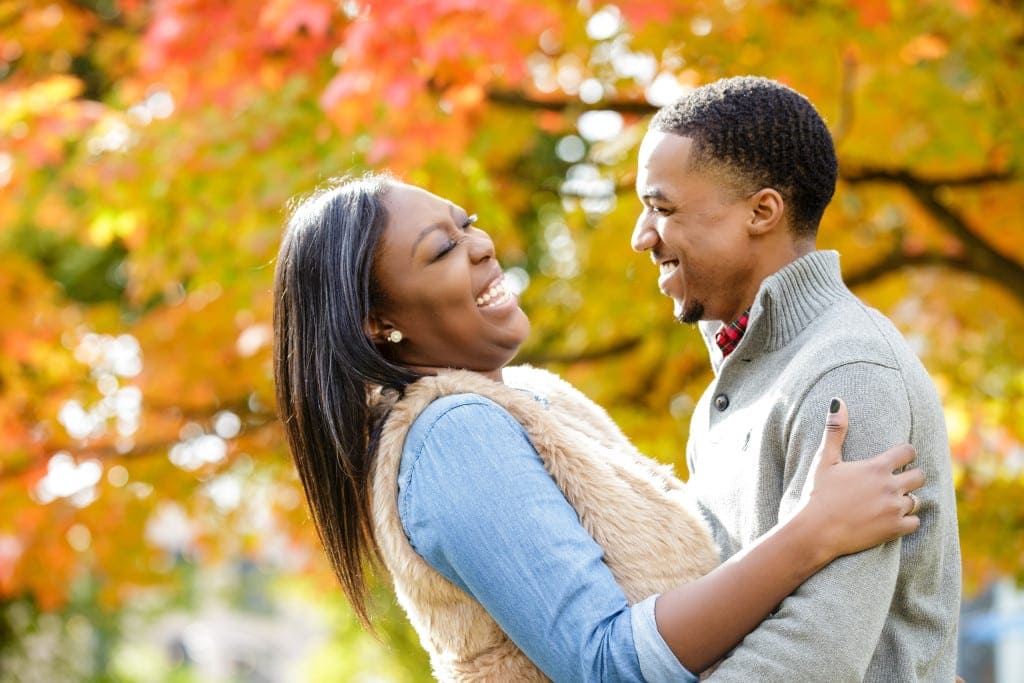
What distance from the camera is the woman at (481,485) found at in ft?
6.38

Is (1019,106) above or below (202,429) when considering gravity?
above

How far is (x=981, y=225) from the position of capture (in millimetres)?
6246

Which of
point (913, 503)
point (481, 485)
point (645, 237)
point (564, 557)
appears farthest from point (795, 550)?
point (645, 237)

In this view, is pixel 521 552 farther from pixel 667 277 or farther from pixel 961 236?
pixel 961 236

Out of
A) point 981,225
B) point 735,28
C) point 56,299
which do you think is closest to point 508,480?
point 735,28

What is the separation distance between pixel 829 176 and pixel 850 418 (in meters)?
0.59

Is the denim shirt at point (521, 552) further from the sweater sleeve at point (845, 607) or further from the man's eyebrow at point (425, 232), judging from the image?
the man's eyebrow at point (425, 232)

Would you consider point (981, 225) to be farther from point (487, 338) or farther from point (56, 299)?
point (56, 299)

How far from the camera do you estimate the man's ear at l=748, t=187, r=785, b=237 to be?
2316mm

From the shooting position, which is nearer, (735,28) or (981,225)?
(735,28)

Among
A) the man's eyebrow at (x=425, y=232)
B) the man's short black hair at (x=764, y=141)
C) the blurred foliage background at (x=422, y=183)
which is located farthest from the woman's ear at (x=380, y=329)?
the blurred foliage background at (x=422, y=183)

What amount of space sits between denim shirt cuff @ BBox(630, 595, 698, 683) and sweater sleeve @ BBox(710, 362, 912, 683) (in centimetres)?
7

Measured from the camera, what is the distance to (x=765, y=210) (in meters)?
2.33

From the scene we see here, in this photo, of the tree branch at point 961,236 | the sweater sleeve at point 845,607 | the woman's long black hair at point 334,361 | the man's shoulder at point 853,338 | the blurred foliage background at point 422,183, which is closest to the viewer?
the sweater sleeve at point 845,607
